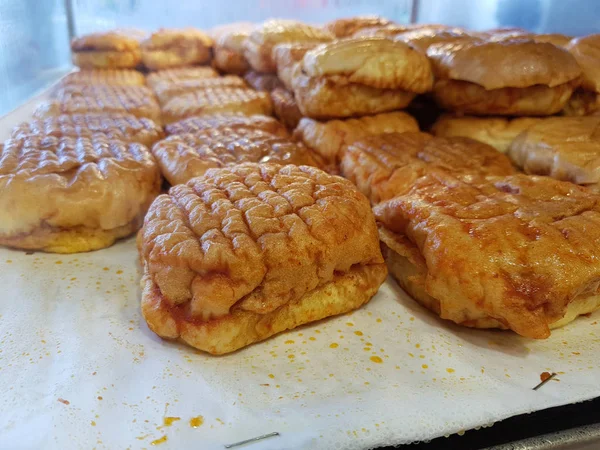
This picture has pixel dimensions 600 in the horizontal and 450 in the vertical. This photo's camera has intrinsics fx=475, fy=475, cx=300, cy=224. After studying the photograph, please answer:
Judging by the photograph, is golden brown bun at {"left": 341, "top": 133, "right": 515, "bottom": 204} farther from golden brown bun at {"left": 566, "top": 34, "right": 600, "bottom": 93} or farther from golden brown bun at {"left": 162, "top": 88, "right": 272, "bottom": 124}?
golden brown bun at {"left": 162, "top": 88, "right": 272, "bottom": 124}

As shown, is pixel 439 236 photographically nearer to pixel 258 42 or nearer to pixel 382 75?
pixel 382 75

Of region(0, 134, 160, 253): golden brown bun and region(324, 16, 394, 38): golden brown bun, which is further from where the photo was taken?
region(324, 16, 394, 38): golden brown bun

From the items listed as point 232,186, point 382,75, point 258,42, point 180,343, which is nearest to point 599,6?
point 382,75

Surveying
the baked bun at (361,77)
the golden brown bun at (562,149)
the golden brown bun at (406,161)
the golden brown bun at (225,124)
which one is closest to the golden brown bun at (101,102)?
the golden brown bun at (225,124)

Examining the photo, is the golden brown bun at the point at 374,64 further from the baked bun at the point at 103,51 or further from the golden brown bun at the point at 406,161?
the baked bun at the point at 103,51

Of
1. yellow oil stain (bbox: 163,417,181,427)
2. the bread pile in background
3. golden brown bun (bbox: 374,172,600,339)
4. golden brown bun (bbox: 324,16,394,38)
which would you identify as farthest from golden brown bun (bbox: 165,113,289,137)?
golden brown bun (bbox: 324,16,394,38)

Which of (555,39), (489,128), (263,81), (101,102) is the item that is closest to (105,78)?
(101,102)
